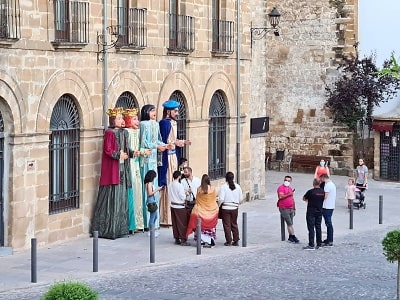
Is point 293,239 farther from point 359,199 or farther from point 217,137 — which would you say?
point 359,199

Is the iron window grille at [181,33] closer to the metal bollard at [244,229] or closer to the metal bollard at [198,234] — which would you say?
the metal bollard at [244,229]

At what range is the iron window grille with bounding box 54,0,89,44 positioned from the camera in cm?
1970

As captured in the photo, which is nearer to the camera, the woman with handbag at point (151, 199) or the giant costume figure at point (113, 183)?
the woman with handbag at point (151, 199)

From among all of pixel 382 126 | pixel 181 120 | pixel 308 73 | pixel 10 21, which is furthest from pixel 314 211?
pixel 308 73

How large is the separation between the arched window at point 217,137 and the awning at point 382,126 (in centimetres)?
872

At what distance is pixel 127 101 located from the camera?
22328mm

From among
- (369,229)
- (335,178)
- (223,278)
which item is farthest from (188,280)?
(335,178)

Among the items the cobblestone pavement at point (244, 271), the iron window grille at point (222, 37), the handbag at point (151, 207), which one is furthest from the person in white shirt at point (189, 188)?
the iron window grille at point (222, 37)

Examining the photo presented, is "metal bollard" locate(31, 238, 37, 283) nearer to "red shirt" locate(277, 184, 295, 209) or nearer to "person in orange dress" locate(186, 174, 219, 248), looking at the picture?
"person in orange dress" locate(186, 174, 219, 248)

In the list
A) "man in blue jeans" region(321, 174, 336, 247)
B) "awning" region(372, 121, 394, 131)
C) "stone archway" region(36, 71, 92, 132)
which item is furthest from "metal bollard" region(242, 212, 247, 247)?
"awning" region(372, 121, 394, 131)

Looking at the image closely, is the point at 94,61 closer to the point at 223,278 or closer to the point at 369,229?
the point at 223,278

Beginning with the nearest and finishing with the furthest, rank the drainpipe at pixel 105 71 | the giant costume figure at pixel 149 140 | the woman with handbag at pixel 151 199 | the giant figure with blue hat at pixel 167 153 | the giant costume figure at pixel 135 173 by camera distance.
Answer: the woman with handbag at pixel 151 199 → the drainpipe at pixel 105 71 → the giant costume figure at pixel 135 173 → the giant costume figure at pixel 149 140 → the giant figure with blue hat at pixel 167 153

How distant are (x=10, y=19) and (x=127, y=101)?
4606mm

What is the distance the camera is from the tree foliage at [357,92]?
34688 millimetres
